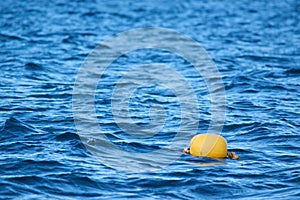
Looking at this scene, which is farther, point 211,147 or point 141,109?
point 141,109

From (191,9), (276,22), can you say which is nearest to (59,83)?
(276,22)

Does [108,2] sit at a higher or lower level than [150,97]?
higher

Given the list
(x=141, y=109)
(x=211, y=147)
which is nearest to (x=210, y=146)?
(x=211, y=147)

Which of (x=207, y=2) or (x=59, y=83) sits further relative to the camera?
(x=207, y=2)

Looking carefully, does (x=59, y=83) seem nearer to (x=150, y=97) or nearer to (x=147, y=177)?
(x=150, y=97)

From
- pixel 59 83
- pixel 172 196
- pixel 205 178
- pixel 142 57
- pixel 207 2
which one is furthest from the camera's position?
pixel 207 2

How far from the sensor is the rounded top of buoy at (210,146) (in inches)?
348

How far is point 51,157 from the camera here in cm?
888

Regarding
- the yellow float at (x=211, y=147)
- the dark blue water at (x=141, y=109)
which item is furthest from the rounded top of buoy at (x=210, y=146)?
the dark blue water at (x=141, y=109)

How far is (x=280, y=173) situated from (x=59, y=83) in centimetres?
679

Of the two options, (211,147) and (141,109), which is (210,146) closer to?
(211,147)

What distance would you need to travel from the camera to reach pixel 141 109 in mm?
12062

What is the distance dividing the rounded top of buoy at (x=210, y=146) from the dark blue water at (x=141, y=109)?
208 millimetres

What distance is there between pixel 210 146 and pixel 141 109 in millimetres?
3426
